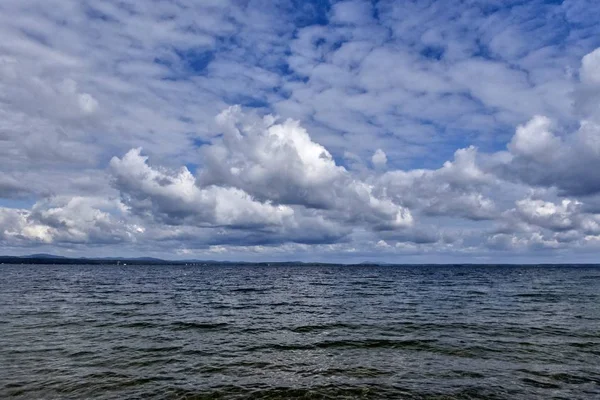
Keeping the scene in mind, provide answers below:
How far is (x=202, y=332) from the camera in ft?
99.2

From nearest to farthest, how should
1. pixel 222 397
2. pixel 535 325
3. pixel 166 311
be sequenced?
pixel 222 397 → pixel 535 325 → pixel 166 311

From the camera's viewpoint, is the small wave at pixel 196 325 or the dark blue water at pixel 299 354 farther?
the small wave at pixel 196 325

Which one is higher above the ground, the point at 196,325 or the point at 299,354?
the point at 299,354

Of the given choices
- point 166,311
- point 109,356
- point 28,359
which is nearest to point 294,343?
point 109,356

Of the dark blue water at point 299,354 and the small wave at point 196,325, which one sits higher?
the dark blue water at point 299,354

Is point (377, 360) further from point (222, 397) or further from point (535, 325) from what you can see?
point (535, 325)

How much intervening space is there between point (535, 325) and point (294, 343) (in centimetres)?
2082

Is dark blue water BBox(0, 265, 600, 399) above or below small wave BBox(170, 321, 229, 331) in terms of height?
above

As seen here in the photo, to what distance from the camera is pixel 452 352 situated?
23.5 m

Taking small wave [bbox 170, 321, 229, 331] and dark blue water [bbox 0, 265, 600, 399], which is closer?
dark blue water [bbox 0, 265, 600, 399]

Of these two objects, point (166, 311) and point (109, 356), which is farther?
point (166, 311)

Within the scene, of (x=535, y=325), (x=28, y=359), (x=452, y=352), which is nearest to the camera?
(x=28, y=359)

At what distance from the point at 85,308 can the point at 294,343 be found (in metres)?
28.4

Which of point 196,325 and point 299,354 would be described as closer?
point 299,354
